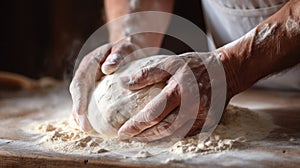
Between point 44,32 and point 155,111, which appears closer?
point 155,111

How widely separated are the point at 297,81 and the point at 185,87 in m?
0.66

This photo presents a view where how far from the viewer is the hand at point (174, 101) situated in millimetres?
1013

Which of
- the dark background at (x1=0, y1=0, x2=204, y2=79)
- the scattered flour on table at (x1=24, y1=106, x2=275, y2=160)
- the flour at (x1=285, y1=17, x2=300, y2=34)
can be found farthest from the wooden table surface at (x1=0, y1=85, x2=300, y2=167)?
A: the dark background at (x1=0, y1=0, x2=204, y2=79)

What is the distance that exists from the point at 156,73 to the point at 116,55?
0.74ft

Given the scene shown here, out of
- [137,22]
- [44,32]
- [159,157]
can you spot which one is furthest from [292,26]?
[44,32]

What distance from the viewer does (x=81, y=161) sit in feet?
2.97

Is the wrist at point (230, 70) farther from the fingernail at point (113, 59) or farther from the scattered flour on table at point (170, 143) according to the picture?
the fingernail at point (113, 59)

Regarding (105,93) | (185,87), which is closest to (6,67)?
(105,93)

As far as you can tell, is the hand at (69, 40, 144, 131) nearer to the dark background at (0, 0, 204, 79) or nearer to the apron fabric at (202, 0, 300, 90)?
the apron fabric at (202, 0, 300, 90)

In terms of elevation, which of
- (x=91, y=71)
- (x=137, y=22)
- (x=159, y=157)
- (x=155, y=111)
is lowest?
(x=159, y=157)

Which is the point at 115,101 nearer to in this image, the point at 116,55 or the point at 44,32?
the point at 116,55

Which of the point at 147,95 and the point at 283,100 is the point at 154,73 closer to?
the point at 147,95

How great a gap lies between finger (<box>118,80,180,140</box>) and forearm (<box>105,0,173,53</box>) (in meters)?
0.50

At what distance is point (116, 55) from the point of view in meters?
1.25
